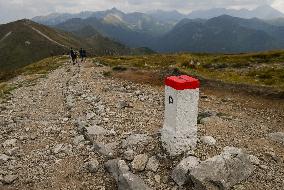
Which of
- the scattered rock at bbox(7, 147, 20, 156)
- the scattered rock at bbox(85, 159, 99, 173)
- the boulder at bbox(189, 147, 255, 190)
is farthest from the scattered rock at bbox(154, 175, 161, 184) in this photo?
the scattered rock at bbox(7, 147, 20, 156)

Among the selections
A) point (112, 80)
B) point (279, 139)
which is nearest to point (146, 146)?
point (279, 139)

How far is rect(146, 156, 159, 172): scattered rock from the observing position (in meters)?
13.4

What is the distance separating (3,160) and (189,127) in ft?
28.4

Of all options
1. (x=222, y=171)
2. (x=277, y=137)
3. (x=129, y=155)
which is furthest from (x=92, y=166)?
(x=277, y=137)

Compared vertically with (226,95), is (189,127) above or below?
above

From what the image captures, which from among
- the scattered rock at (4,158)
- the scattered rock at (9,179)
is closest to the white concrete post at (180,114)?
the scattered rock at (9,179)

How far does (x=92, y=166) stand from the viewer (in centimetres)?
1454

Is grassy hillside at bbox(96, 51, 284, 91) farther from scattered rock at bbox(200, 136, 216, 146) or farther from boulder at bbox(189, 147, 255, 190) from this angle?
boulder at bbox(189, 147, 255, 190)

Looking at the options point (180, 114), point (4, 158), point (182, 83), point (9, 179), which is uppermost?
point (182, 83)

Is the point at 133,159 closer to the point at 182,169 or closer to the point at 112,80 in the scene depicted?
the point at 182,169

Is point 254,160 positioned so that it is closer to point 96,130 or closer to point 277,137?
point 277,137

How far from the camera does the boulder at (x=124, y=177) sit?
12555mm

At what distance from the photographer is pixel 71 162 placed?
15.6 meters

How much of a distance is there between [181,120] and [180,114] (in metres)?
0.24
